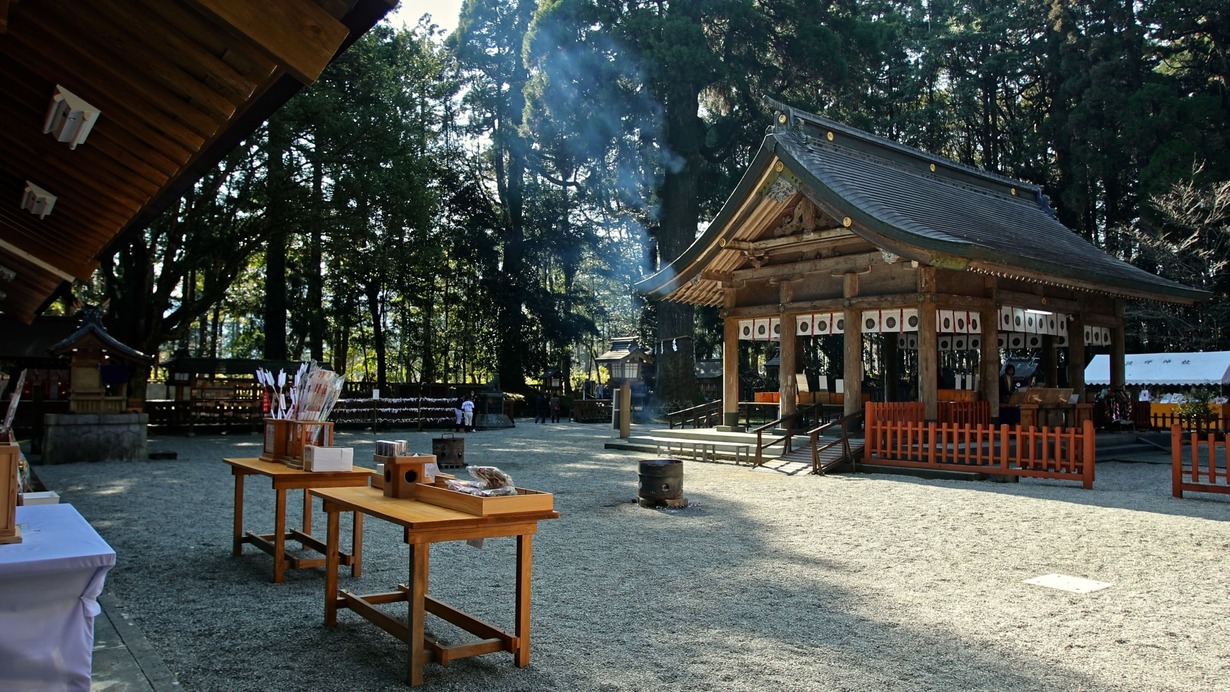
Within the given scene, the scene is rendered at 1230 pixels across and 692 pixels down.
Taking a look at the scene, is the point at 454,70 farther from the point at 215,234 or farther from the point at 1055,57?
the point at 1055,57

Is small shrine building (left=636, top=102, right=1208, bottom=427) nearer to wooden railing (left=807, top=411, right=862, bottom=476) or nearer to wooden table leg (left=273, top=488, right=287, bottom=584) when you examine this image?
wooden railing (left=807, top=411, right=862, bottom=476)

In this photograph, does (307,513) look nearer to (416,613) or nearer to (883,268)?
(416,613)

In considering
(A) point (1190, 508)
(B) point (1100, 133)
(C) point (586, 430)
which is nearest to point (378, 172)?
(C) point (586, 430)

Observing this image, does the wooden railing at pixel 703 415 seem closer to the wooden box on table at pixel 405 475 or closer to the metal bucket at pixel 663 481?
the metal bucket at pixel 663 481

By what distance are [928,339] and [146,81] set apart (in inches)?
440

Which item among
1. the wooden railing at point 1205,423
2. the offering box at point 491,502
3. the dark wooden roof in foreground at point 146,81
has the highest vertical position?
the dark wooden roof in foreground at point 146,81

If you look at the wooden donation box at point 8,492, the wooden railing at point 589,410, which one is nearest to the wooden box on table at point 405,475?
the wooden donation box at point 8,492

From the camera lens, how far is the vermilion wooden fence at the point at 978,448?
9938mm

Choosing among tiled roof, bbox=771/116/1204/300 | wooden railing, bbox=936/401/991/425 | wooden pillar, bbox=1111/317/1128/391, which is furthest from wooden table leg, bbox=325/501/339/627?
wooden pillar, bbox=1111/317/1128/391

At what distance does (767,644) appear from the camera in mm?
4055

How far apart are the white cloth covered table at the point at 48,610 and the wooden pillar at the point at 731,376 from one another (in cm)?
1313

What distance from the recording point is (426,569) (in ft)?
11.5

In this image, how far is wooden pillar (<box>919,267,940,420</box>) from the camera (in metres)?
12.2

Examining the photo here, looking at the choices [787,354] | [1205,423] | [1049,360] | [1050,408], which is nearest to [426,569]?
[787,354]
